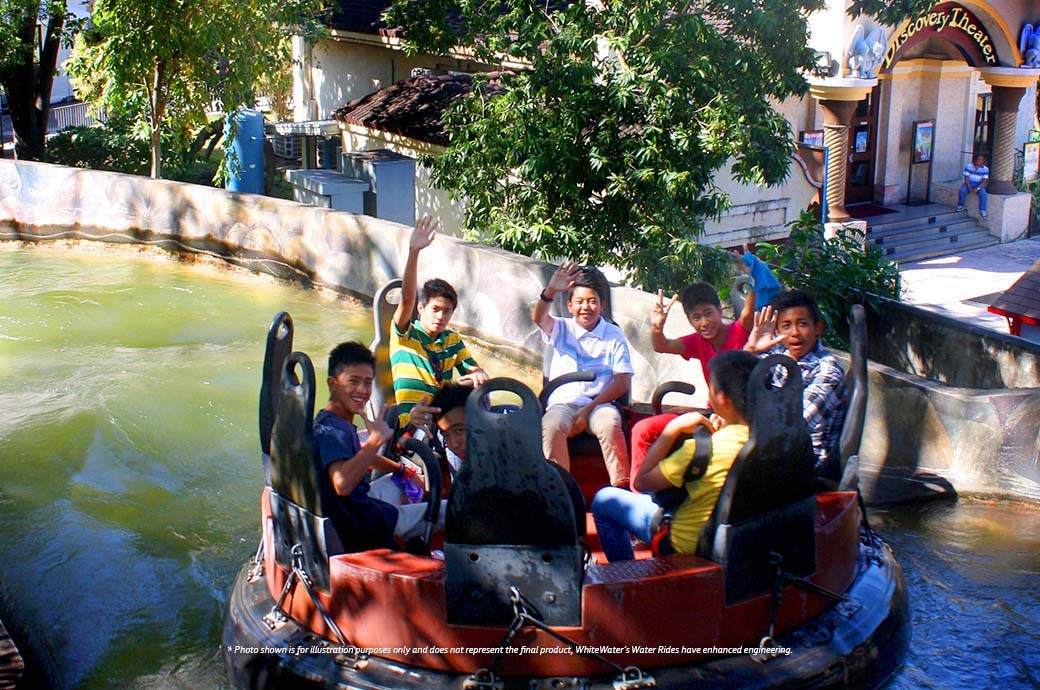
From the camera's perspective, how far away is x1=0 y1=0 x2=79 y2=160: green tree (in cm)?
1672

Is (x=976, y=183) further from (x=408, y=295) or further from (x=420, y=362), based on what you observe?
(x=420, y=362)

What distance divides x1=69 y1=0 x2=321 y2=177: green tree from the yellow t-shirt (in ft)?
37.6

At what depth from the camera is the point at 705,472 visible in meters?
4.64

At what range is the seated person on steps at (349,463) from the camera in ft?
15.7

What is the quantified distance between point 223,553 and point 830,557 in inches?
137

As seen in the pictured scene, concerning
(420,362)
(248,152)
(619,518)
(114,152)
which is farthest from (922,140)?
(619,518)

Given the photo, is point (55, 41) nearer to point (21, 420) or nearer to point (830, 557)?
point (21, 420)

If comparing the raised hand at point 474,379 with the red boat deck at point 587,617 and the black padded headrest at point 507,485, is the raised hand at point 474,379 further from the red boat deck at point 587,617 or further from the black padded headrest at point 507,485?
the black padded headrest at point 507,485

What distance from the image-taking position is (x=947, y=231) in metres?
20.7

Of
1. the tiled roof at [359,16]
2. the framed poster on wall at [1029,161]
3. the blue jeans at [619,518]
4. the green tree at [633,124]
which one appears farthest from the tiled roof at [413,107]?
the framed poster on wall at [1029,161]

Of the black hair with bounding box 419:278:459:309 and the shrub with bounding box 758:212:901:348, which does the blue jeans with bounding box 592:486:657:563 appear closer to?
the black hair with bounding box 419:278:459:309

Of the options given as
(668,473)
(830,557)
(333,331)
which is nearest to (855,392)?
(830,557)

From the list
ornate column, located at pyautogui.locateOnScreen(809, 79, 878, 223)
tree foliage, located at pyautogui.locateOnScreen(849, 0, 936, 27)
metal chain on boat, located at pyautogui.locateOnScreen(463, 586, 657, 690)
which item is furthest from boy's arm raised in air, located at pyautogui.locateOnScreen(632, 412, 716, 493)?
ornate column, located at pyautogui.locateOnScreen(809, 79, 878, 223)

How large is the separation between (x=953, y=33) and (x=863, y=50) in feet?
10.7
